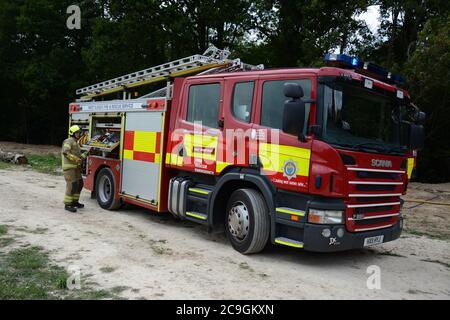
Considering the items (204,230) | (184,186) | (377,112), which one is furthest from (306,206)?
(204,230)

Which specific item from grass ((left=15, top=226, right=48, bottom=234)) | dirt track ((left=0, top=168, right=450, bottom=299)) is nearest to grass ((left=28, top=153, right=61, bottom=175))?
dirt track ((left=0, top=168, right=450, bottom=299))

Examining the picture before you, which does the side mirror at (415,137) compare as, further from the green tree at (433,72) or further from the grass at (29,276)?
the green tree at (433,72)

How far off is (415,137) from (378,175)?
1245mm

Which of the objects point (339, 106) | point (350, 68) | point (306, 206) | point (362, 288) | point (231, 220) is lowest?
point (362, 288)

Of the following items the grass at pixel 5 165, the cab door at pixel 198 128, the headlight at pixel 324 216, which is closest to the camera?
the headlight at pixel 324 216

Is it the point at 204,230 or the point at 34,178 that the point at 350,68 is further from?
the point at 34,178

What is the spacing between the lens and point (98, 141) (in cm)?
967

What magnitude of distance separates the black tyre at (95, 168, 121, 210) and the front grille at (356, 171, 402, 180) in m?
5.31

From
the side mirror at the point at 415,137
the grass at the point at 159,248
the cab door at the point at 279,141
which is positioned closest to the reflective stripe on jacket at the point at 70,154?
the grass at the point at 159,248

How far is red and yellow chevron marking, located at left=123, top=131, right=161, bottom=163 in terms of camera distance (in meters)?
7.68

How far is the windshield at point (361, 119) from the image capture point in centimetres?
536

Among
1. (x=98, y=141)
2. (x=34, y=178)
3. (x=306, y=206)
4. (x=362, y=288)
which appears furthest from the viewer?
(x=34, y=178)

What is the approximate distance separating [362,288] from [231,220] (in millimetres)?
2045

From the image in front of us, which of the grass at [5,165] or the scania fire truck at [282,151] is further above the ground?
the scania fire truck at [282,151]
